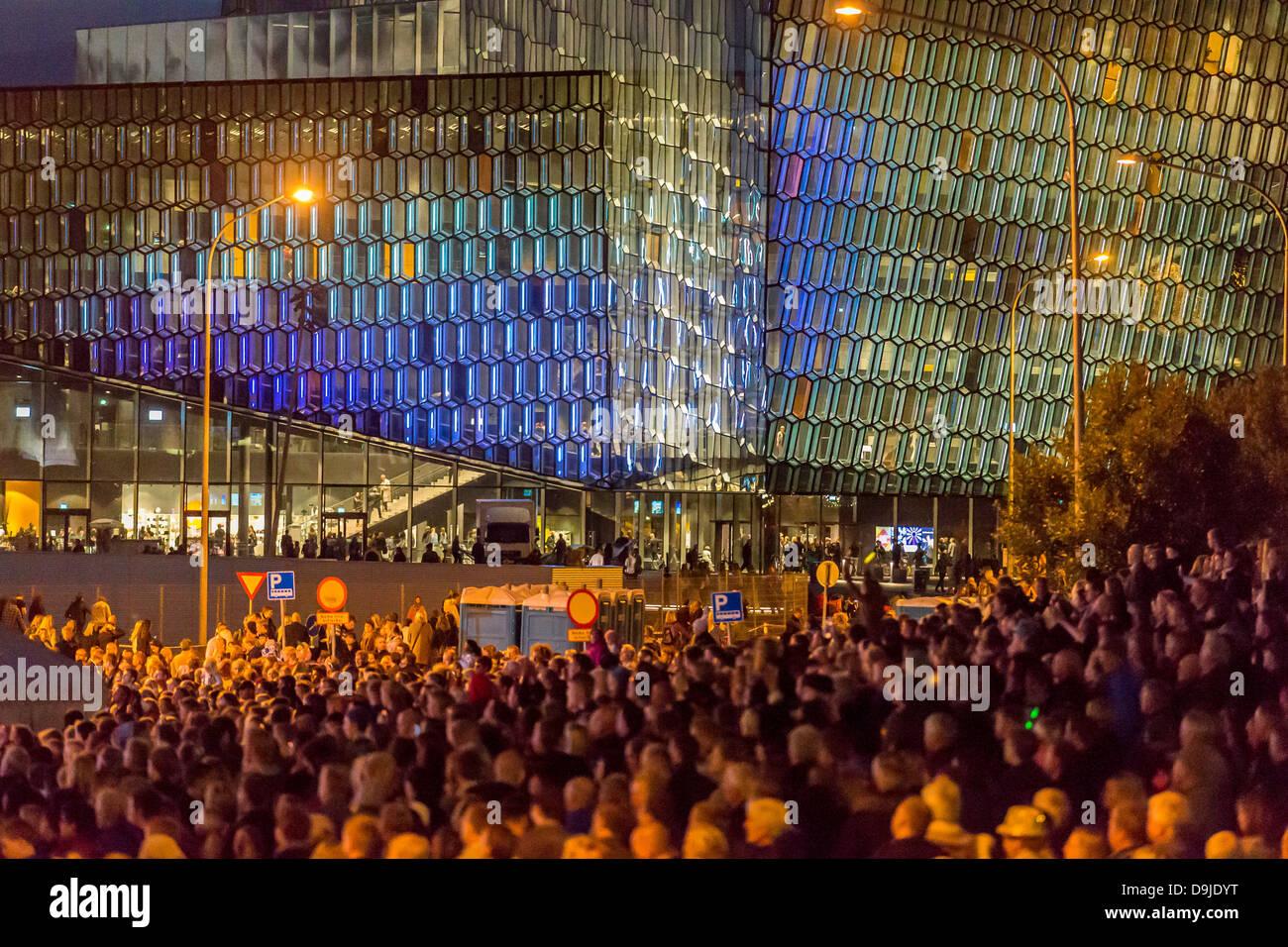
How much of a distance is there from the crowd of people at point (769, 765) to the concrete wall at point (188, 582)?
60.0ft

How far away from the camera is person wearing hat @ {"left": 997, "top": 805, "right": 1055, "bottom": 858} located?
22.2 feet

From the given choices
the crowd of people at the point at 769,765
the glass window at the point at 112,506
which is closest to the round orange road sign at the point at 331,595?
the crowd of people at the point at 769,765

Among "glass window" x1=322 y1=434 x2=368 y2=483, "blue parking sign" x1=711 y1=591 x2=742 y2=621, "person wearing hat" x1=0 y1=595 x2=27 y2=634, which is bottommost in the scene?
"person wearing hat" x1=0 y1=595 x2=27 y2=634

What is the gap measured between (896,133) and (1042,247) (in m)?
6.55

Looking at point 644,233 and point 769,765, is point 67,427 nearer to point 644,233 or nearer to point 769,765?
point 644,233

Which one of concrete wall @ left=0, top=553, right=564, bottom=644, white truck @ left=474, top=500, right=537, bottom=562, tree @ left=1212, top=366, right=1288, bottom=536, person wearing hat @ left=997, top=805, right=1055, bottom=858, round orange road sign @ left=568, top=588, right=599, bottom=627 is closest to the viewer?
person wearing hat @ left=997, top=805, right=1055, bottom=858

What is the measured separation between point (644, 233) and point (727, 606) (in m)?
32.9

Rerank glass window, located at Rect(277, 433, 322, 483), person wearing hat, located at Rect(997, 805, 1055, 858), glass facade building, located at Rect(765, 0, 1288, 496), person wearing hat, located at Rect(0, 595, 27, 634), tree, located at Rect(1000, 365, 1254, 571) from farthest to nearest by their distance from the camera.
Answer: glass facade building, located at Rect(765, 0, 1288, 496), glass window, located at Rect(277, 433, 322, 483), person wearing hat, located at Rect(0, 595, 27, 634), tree, located at Rect(1000, 365, 1254, 571), person wearing hat, located at Rect(997, 805, 1055, 858)

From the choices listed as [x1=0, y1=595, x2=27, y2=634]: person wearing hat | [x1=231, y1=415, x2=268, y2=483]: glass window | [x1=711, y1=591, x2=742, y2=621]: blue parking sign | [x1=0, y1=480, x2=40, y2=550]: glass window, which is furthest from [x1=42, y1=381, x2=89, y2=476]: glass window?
[x1=711, y1=591, x2=742, y2=621]: blue parking sign

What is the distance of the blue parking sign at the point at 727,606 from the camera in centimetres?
1371

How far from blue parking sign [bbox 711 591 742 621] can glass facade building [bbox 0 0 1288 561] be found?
3073cm

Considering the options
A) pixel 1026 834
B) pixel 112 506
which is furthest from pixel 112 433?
pixel 1026 834

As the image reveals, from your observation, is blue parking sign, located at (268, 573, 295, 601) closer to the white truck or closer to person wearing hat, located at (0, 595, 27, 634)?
person wearing hat, located at (0, 595, 27, 634)
